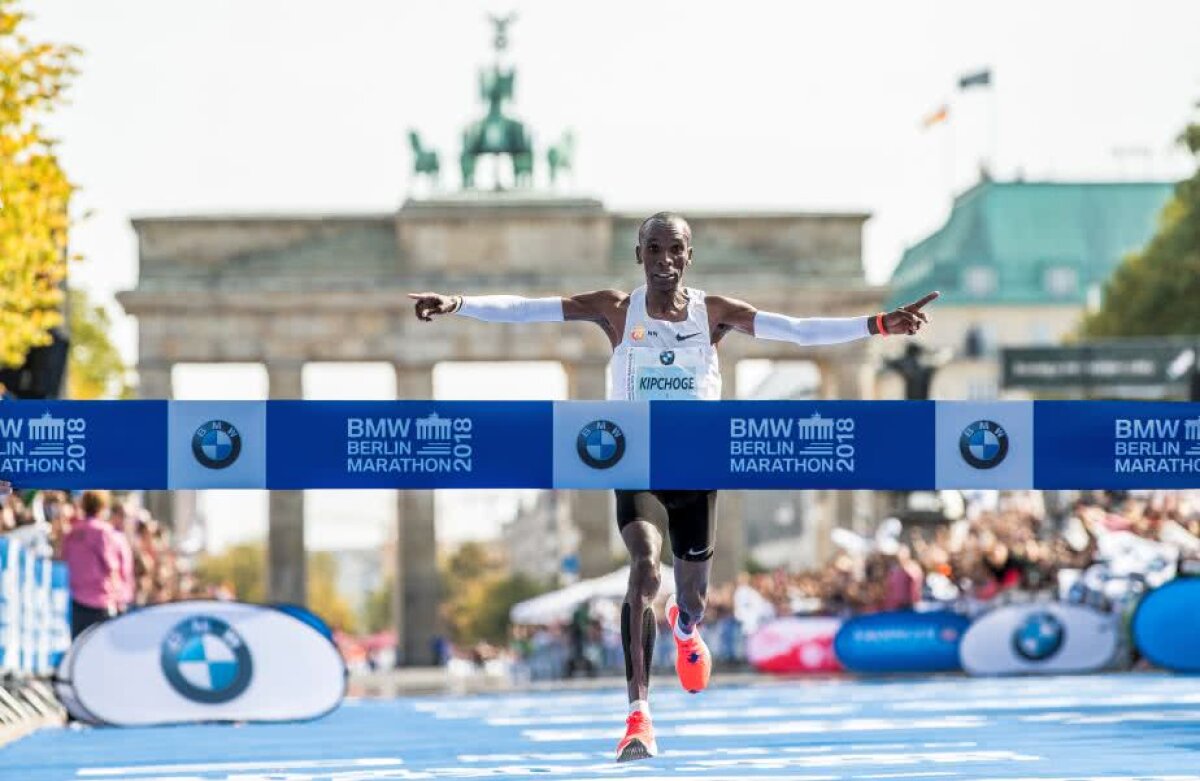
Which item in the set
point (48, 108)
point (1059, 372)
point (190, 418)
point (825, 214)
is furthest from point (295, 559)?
point (190, 418)

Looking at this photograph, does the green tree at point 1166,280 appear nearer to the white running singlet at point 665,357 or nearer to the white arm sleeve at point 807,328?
the white arm sleeve at point 807,328

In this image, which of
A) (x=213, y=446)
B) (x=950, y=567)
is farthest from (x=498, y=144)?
(x=213, y=446)

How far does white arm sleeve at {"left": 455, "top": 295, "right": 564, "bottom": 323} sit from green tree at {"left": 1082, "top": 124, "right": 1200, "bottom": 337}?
47.3 meters

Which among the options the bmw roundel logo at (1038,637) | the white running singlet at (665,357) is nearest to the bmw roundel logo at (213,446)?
the white running singlet at (665,357)

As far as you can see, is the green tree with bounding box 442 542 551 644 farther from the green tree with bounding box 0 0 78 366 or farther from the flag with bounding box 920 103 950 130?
the green tree with bounding box 0 0 78 366

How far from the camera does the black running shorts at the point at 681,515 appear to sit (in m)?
9.84

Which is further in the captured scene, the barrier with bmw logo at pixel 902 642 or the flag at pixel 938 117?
the flag at pixel 938 117

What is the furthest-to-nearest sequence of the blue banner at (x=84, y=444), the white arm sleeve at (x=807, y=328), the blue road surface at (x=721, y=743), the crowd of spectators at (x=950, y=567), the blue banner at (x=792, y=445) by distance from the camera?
the crowd of spectators at (x=950, y=567)
the blue road surface at (x=721, y=743)
the blue banner at (x=84, y=444)
the blue banner at (x=792, y=445)
the white arm sleeve at (x=807, y=328)

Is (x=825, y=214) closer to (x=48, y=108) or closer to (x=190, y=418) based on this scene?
(x=48, y=108)

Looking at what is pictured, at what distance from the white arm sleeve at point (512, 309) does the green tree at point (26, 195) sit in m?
14.8

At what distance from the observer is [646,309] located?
9.83m

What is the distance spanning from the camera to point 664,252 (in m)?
9.62

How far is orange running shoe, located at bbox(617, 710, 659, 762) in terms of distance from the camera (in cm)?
954

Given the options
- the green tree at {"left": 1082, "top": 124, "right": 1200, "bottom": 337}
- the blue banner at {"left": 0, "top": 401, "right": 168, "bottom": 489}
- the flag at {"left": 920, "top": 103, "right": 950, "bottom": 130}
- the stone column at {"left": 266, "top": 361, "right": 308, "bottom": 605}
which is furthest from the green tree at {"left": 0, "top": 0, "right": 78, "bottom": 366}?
the flag at {"left": 920, "top": 103, "right": 950, "bottom": 130}
